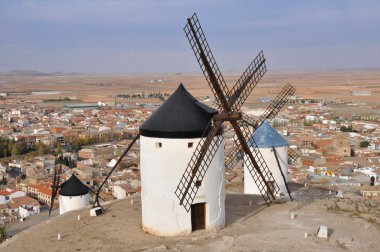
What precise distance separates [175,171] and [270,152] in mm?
6466

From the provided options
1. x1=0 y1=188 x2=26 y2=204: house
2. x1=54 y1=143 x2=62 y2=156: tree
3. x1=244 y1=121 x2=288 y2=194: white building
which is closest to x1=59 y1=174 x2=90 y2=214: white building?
x1=244 y1=121 x2=288 y2=194: white building

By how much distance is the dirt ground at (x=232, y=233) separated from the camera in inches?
466

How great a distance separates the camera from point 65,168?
49.3m

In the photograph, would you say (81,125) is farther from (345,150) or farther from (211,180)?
(211,180)

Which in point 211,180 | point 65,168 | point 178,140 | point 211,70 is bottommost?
point 65,168

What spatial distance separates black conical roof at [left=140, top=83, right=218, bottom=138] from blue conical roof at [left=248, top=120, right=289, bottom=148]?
521cm

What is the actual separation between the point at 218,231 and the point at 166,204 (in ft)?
5.46

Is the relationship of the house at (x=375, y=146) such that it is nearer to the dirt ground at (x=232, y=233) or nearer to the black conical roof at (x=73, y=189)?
the dirt ground at (x=232, y=233)

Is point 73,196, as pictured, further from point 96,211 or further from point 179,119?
point 179,119

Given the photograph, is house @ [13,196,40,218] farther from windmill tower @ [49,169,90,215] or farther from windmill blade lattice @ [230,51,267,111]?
windmill blade lattice @ [230,51,267,111]

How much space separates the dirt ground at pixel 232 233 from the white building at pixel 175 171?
0.38m

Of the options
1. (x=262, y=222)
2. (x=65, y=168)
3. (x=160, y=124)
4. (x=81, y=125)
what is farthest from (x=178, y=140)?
(x=81, y=125)

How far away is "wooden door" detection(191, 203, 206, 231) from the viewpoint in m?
13.1

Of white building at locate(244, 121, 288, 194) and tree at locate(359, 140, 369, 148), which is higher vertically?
white building at locate(244, 121, 288, 194)
